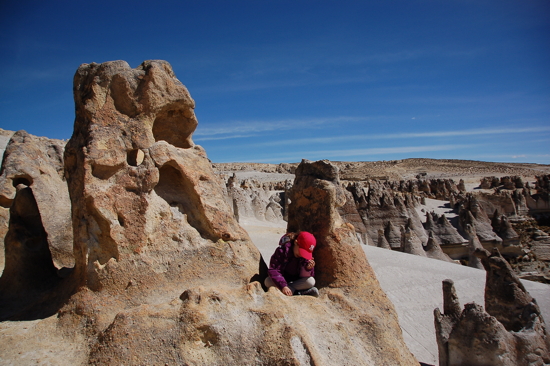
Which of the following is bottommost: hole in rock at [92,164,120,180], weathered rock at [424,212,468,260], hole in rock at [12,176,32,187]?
weathered rock at [424,212,468,260]

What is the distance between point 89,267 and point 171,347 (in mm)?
961

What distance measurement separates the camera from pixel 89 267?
2881 millimetres

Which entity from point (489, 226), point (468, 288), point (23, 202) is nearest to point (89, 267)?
point (23, 202)

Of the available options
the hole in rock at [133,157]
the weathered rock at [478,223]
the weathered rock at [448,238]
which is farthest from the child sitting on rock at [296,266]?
the weathered rock at [478,223]

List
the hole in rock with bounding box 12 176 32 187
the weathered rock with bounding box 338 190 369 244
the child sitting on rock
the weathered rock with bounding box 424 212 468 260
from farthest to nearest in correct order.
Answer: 1. the weathered rock with bounding box 424 212 468 260
2. the weathered rock with bounding box 338 190 369 244
3. the hole in rock with bounding box 12 176 32 187
4. the child sitting on rock

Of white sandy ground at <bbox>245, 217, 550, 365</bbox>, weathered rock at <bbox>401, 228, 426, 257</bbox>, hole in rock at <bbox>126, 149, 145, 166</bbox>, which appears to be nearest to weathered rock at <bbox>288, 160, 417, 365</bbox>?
hole in rock at <bbox>126, 149, 145, 166</bbox>

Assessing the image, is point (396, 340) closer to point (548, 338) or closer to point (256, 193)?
point (548, 338)

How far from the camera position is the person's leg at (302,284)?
124 inches

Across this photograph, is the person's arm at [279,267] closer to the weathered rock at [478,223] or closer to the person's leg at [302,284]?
the person's leg at [302,284]

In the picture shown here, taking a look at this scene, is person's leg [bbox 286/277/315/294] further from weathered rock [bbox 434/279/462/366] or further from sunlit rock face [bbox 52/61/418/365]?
weathered rock [bbox 434/279/462/366]

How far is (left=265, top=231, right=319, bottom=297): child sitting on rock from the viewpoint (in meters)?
3.14

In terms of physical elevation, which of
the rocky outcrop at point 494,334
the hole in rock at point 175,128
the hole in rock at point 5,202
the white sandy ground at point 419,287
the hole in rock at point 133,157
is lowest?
the white sandy ground at point 419,287

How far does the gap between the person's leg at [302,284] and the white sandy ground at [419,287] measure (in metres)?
3.00

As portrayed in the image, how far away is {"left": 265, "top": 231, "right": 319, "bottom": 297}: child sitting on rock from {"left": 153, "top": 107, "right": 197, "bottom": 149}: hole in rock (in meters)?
1.36
